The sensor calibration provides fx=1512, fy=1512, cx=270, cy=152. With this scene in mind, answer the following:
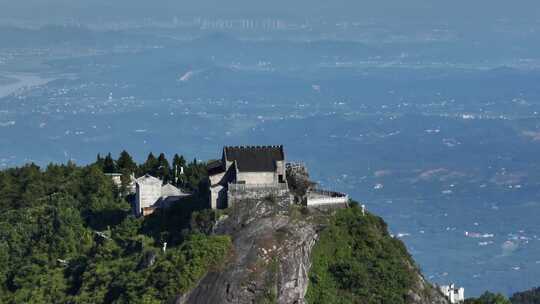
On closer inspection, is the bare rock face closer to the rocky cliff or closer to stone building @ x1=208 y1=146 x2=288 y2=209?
the rocky cliff

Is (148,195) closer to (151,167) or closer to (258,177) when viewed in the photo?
(258,177)

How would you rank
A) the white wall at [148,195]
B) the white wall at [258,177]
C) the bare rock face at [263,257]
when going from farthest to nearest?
the white wall at [148,195], the white wall at [258,177], the bare rock face at [263,257]

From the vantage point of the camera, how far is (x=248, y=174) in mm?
47500

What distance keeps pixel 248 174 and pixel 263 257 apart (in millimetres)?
3736

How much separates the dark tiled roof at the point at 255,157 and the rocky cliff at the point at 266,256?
128 centimetres

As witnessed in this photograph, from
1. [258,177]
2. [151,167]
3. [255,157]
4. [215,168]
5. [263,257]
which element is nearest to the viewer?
[263,257]

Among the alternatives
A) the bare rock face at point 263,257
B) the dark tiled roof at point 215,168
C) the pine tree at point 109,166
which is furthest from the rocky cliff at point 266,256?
the pine tree at point 109,166

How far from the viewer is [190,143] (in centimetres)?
13250

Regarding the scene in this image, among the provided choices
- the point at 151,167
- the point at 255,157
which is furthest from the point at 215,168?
the point at 151,167

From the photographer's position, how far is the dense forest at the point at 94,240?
45344 mm

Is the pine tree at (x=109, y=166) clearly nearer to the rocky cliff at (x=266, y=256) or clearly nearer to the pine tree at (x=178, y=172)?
the pine tree at (x=178, y=172)

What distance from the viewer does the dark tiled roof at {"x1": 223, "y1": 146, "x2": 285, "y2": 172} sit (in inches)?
1875

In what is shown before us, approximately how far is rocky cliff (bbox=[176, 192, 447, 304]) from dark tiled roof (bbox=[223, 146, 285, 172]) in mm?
1278

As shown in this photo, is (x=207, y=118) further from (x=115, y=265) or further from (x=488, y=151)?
(x=115, y=265)
